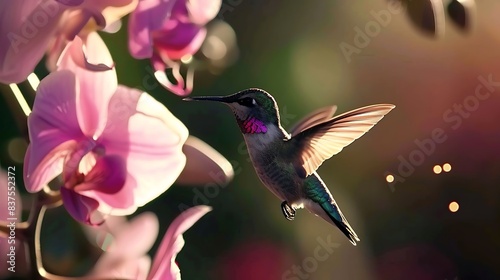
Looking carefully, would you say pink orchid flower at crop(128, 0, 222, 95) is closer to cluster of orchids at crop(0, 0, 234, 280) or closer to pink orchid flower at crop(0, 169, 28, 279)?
cluster of orchids at crop(0, 0, 234, 280)

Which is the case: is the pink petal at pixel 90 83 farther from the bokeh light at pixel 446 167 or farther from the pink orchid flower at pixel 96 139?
the bokeh light at pixel 446 167

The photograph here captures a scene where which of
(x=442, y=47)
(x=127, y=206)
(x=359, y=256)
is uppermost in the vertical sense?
(x=442, y=47)

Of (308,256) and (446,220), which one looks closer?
(308,256)

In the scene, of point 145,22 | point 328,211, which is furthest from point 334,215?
point 145,22

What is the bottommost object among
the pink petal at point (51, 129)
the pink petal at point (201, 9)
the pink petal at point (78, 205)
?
the pink petal at point (78, 205)

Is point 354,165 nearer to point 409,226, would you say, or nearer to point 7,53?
point 409,226

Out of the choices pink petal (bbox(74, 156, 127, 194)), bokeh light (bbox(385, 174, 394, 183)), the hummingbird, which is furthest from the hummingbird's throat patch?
bokeh light (bbox(385, 174, 394, 183))

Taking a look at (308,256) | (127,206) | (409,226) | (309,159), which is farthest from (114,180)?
(409,226)

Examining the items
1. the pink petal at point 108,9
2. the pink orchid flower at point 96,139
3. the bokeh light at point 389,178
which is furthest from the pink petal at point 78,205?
the bokeh light at point 389,178
